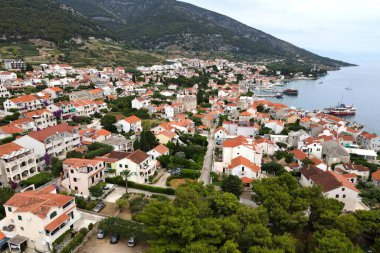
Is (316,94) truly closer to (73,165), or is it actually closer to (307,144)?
(307,144)

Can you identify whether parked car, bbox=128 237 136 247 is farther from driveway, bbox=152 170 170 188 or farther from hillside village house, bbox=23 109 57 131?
hillside village house, bbox=23 109 57 131

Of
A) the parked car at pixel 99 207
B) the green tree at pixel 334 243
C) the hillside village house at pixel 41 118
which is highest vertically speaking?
the hillside village house at pixel 41 118

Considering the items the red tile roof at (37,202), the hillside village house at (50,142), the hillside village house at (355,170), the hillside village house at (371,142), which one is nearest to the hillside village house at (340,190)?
the hillside village house at (355,170)

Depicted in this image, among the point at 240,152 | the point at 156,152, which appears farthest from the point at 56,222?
the point at 240,152

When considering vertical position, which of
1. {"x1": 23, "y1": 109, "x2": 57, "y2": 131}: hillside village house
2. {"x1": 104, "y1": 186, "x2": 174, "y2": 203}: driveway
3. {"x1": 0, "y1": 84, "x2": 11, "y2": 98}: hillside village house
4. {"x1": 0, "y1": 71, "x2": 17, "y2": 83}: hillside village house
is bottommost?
{"x1": 104, "y1": 186, "x2": 174, "y2": 203}: driveway

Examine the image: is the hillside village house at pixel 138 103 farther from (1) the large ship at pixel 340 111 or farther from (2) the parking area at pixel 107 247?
(1) the large ship at pixel 340 111

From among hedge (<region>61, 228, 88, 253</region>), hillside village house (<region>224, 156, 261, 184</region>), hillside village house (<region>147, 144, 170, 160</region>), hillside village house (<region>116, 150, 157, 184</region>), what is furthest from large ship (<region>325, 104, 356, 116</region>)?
hedge (<region>61, 228, 88, 253</region>)

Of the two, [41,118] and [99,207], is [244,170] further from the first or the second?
[41,118]
